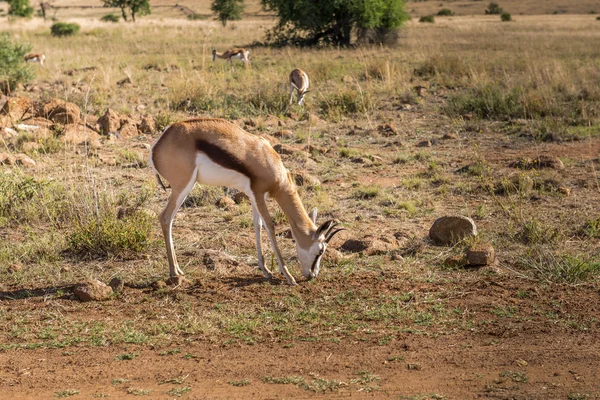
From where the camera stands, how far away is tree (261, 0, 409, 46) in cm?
2589

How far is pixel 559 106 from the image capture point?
532 inches

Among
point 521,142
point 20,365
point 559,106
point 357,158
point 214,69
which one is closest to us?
point 20,365

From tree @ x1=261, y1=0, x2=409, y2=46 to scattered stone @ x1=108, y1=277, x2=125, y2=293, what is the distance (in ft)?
68.7

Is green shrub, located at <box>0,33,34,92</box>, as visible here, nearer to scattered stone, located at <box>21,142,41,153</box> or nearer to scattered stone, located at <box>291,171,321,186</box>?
scattered stone, located at <box>21,142,41,153</box>

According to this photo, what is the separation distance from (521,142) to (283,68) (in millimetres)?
8960

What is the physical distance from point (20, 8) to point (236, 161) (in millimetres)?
58054

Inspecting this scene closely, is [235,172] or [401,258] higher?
[235,172]

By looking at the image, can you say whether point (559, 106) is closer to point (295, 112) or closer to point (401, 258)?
point (295, 112)

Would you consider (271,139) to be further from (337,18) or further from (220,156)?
(337,18)

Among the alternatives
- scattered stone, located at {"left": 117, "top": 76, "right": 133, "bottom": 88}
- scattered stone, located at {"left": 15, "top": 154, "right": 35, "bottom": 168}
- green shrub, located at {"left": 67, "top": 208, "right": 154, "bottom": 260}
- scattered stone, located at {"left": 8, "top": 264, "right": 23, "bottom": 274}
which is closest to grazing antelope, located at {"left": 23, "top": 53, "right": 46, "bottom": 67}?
scattered stone, located at {"left": 117, "top": 76, "right": 133, "bottom": 88}

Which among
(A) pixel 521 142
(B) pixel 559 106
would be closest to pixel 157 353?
(A) pixel 521 142

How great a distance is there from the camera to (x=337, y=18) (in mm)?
26797

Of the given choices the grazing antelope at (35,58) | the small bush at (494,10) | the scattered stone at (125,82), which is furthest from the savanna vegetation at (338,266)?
the small bush at (494,10)

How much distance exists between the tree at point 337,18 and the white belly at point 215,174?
20628 millimetres
